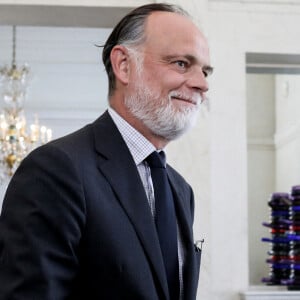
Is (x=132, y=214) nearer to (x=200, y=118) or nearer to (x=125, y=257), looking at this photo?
(x=125, y=257)

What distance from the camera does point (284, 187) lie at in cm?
671

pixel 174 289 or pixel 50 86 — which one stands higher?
pixel 50 86

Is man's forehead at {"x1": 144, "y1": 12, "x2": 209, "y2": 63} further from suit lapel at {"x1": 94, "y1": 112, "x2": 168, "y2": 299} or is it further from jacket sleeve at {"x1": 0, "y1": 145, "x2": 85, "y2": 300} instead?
jacket sleeve at {"x1": 0, "y1": 145, "x2": 85, "y2": 300}

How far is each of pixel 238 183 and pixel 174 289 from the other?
216cm

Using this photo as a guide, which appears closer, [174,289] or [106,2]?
[174,289]

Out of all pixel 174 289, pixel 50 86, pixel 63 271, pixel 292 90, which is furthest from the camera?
pixel 50 86

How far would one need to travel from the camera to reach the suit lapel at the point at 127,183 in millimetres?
1580

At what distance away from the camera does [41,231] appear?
4.97ft

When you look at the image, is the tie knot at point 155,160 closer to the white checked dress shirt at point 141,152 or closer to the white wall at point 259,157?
the white checked dress shirt at point 141,152

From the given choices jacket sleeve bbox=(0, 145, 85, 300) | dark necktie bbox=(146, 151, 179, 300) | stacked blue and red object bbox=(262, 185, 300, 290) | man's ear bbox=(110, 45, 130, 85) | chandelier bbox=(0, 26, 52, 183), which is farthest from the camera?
chandelier bbox=(0, 26, 52, 183)

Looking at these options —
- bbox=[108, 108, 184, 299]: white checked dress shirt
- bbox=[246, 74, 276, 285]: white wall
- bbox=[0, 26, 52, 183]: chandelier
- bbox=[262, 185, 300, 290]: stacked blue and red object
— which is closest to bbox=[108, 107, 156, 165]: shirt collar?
bbox=[108, 108, 184, 299]: white checked dress shirt

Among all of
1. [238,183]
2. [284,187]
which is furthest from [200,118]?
[284,187]

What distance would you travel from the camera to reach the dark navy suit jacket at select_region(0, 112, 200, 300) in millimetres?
1503

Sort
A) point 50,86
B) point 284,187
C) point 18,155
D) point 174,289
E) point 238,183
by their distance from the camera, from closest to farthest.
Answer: point 174,289, point 238,183, point 284,187, point 18,155, point 50,86
